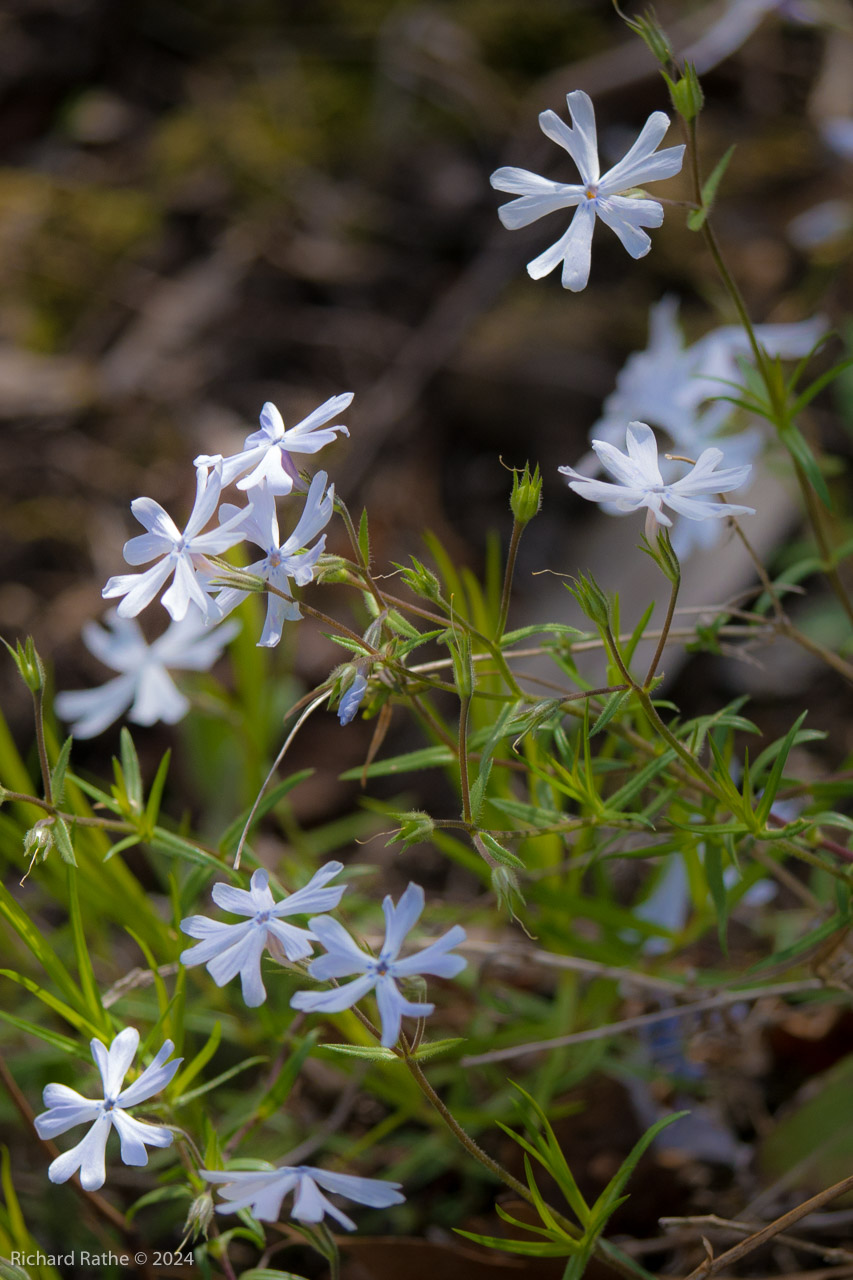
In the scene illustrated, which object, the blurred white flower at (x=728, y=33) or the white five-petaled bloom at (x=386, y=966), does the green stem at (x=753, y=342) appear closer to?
the white five-petaled bloom at (x=386, y=966)

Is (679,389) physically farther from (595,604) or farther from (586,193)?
(595,604)

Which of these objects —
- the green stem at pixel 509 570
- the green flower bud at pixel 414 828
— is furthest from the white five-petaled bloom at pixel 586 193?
the green flower bud at pixel 414 828

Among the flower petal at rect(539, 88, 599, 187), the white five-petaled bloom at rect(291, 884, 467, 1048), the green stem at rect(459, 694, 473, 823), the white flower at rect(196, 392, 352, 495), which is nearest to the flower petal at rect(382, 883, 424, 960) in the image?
the white five-petaled bloom at rect(291, 884, 467, 1048)

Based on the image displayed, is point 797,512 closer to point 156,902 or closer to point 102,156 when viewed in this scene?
point 156,902

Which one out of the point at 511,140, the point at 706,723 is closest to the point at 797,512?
the point at 706,723

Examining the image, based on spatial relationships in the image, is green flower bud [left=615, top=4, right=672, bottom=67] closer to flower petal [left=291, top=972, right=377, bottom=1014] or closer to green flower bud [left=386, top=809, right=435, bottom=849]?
green flower bud [left=386, top=809, right=435, bottom=849]
